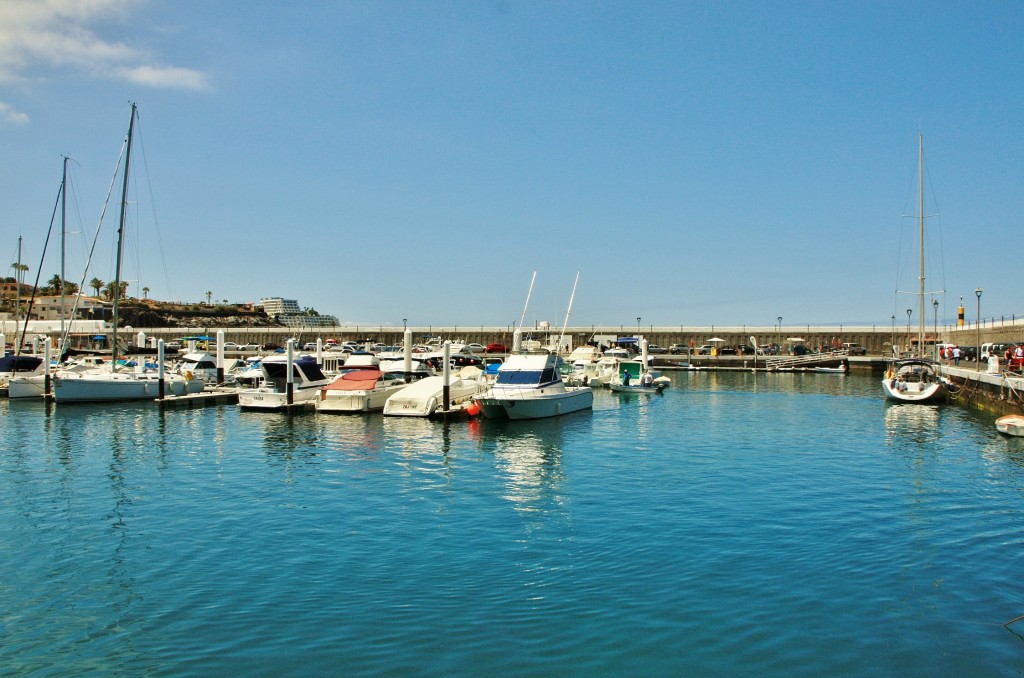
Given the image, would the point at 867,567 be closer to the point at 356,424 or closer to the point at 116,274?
the point at 356,424

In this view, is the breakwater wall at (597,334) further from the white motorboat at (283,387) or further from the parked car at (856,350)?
the white motorboat at (283,387)

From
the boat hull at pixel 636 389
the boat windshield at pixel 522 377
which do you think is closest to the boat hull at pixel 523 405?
the boat windshield at pixel 522 377

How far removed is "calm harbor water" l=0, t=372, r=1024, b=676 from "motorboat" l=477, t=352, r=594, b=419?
27.2 ft

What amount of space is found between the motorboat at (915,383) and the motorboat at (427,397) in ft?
98.6

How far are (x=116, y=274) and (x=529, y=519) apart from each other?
4611 centimetres

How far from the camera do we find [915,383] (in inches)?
2146

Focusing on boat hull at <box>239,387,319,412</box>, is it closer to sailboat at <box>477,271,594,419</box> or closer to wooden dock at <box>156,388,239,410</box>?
wooden dock at <box>156,388,239,410</box>

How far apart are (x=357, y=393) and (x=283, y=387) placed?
25.2 feet

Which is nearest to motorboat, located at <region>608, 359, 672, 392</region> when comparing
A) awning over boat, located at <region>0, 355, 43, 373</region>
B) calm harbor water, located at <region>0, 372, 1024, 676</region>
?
calm harbor water, located at <region>0, 372, 1024, 676</region>

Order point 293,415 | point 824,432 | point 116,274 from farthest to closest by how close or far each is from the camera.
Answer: point 116,274 < point 293,415 < point 824,432

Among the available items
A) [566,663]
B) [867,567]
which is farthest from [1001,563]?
[566,663]

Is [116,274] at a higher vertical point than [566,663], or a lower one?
higher

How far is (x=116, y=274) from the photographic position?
55031 millimetres

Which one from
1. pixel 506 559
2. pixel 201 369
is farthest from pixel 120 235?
pixel 506 559
